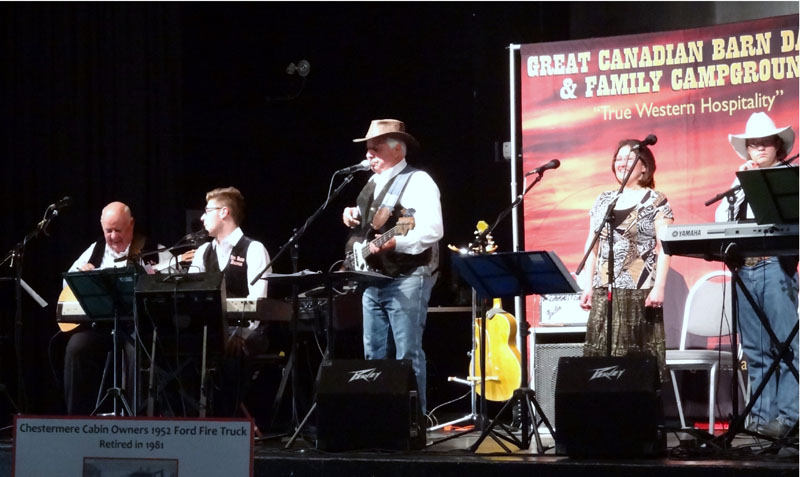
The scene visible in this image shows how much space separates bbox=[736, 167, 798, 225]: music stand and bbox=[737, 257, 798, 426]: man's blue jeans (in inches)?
35.9

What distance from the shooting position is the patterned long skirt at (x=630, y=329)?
5062mm

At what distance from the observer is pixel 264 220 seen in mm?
8031

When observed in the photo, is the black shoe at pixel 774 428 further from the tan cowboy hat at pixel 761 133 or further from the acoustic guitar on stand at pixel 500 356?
the acoustic guitar on stand at pixel 500 356

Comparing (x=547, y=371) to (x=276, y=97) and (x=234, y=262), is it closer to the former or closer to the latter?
(x=234, y=262)

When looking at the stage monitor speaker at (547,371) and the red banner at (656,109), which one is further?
the stage monitor speaker at (547,371)

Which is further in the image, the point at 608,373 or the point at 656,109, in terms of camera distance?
the point at 656,109

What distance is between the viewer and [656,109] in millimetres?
6230

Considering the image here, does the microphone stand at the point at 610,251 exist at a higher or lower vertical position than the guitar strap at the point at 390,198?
lower

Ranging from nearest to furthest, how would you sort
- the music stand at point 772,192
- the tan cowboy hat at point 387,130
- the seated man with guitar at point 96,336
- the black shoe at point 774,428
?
the music stand at point 772,192 → the black shoe at point 774,428 → the tan cowboy hat at point 387,130 → the seated man with guitar at point 96,336

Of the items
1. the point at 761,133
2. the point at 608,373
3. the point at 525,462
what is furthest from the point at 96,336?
the point at 761,133

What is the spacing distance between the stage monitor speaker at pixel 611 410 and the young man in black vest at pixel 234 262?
210cm

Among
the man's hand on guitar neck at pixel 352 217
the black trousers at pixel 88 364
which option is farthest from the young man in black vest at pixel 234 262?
the man's hand on guitar neck at pixel 352 217

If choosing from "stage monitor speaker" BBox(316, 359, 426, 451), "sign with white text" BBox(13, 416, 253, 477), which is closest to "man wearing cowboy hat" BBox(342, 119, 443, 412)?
"stage monitor speaker" BBox(316, 359, 426, 451)

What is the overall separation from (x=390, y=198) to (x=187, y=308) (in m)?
1.17
